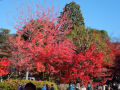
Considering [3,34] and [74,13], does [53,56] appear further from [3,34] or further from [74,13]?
[3,34]

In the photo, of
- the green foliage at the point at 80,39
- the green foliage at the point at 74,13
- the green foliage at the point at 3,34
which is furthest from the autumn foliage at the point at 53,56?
the green foliage at the point at 3,34

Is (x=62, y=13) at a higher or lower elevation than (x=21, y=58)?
higher

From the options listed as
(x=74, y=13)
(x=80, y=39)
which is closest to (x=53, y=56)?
(x=80, y=39)

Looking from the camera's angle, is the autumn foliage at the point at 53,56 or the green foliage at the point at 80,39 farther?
the green foliage at the point at 80,39

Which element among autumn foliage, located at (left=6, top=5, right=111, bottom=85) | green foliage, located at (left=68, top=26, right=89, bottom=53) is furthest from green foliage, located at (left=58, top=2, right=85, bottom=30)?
green foliage, located at (left=68, top=26, right=89, bottom=53)

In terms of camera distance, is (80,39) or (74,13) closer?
(80,39)

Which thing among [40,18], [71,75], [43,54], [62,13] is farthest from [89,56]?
[62,13]

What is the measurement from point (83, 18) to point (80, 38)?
1453cm

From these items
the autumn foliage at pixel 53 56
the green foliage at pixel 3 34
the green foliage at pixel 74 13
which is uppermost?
the green foliage at pixel 74 13

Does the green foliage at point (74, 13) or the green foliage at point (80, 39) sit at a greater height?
the green foliage at point (74, 13)

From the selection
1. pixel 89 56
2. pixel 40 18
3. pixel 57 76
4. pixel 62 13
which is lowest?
pixel 57 76

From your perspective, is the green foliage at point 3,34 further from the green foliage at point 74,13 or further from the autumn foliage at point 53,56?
the green foliage at point 74,13

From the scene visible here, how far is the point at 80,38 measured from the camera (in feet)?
76.5

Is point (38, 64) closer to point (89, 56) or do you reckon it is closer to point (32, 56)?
point (32, 56)
